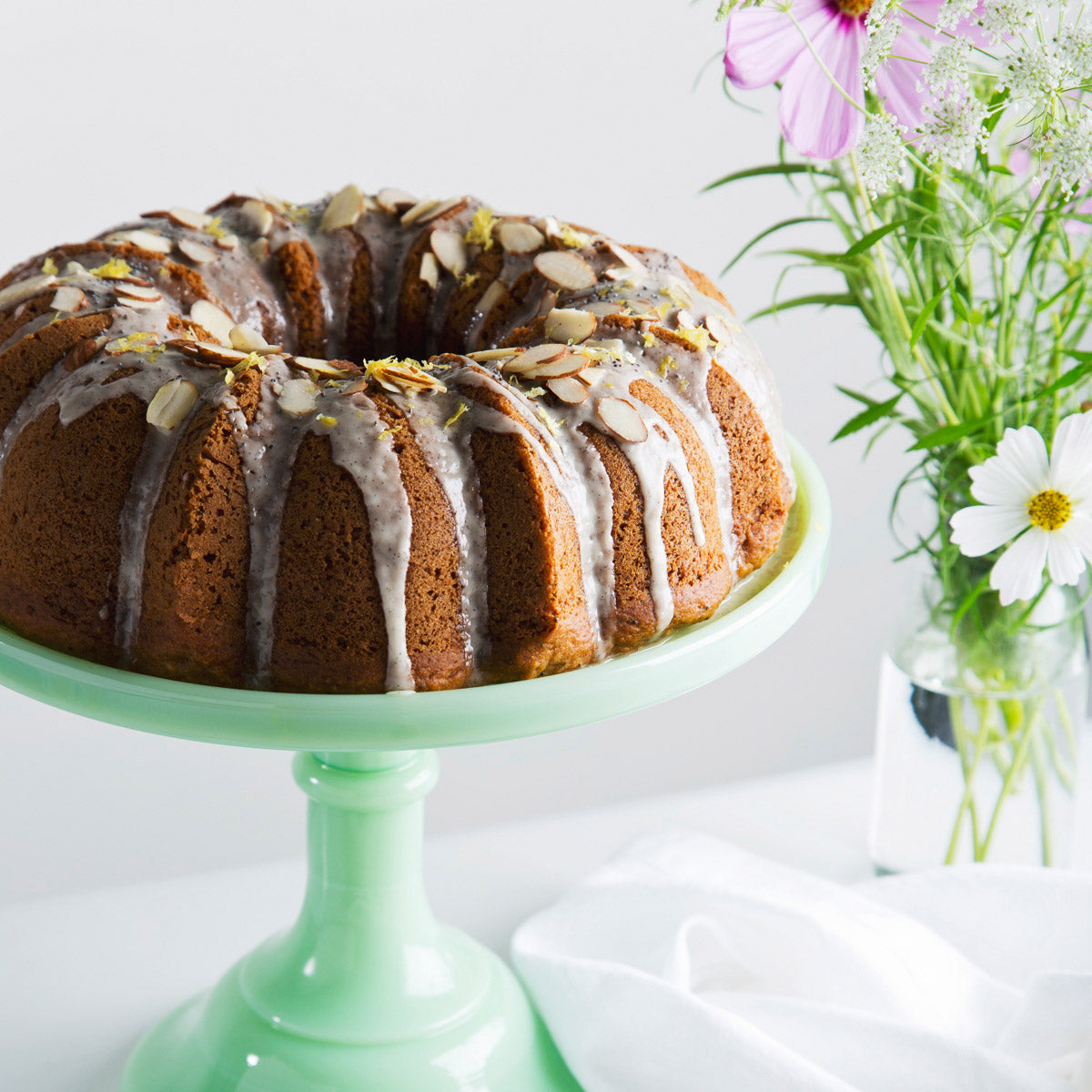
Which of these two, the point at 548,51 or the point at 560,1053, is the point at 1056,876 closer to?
the point at 560,1053

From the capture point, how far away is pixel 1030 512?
3.76ft

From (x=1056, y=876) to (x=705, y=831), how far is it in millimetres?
397

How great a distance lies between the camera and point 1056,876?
138 centimetres

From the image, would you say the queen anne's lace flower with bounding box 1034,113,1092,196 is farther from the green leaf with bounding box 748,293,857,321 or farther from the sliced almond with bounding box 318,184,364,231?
the sliced almond with bounding box 318,184,364,231

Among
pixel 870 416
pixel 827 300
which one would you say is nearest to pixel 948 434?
pixel 870 416

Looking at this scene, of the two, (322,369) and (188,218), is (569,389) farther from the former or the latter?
(188,218)

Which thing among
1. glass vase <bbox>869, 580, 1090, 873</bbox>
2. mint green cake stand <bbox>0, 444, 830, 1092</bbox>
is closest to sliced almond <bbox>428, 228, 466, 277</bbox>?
mint green cake stand <bbox>0, 444, 830, 1092</bbox>

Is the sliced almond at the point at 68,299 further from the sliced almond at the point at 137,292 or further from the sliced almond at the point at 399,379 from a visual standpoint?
the sliced almond at the point at 399,379

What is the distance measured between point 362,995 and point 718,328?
615mm

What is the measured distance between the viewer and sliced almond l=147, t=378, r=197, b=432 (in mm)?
940

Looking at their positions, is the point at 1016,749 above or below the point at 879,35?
below

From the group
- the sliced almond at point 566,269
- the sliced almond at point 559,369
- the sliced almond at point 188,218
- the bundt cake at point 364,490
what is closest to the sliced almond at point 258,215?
the sliced almond at point 188,218

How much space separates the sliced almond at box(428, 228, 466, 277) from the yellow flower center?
1.65 ft

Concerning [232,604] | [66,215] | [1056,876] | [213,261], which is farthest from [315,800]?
[66,215]
